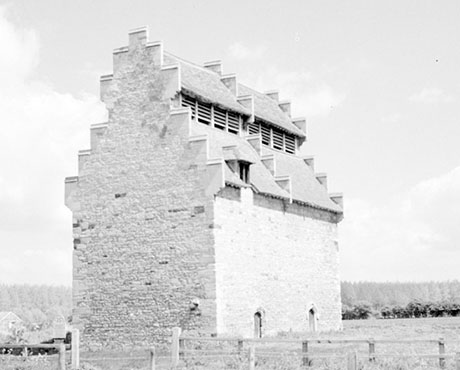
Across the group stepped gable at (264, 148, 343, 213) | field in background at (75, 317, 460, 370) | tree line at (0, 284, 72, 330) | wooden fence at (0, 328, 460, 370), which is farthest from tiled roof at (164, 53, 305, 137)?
tree line at (0, 284, 72, 330)

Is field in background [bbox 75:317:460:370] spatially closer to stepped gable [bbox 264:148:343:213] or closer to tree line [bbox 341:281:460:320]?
stepped gable [bbox 264:148:343:213]

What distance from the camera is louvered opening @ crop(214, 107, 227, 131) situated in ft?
131

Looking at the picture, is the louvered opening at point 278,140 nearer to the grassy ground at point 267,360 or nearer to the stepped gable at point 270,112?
the stepped gable at point 270,112

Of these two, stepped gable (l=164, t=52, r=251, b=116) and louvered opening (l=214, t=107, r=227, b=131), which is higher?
stepped gable (l=164, t=52, r=251, b=116)

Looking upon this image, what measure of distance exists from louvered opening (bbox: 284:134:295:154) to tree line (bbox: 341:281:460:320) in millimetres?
36114

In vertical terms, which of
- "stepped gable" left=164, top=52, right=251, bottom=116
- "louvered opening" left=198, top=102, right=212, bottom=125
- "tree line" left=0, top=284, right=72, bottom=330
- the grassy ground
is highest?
"stepped gable" left=164, top=52, right=251, bottom=116

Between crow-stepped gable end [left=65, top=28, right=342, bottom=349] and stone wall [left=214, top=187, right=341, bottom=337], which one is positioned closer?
crow-stepped gable end [left=65, top=28, right=342, bottom=349]

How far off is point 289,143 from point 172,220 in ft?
44.3

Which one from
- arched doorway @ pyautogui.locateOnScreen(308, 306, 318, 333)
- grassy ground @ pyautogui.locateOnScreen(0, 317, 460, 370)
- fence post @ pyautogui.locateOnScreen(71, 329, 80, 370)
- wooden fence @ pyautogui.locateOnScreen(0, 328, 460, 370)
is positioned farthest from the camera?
arched doorway @ pyautogui.locateOnScreen(308, 306, 318, 333)

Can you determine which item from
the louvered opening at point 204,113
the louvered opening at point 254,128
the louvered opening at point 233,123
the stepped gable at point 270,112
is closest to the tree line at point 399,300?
the stepped gable at point 270,112

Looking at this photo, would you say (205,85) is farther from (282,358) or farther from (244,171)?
(282,358)

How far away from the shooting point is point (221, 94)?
135 feet

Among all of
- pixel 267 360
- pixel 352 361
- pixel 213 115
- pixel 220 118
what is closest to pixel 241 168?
pixel 213 115

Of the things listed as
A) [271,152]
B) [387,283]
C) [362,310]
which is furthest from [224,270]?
[387,283]
